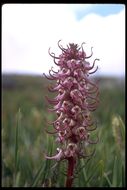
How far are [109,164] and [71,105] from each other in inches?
45.7

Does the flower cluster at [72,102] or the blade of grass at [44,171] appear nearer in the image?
the flower cluster at [72,102]

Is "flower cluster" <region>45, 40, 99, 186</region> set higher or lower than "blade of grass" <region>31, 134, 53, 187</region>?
higher

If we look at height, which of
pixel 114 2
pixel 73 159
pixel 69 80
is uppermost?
pixel 114 2

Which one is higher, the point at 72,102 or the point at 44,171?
the point at 72,102

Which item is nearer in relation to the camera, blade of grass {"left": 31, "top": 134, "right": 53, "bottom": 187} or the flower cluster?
the flower cluster

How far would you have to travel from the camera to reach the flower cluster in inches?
52.1

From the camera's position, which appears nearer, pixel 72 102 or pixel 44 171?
pixel 72 102

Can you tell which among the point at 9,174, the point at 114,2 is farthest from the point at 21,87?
the point at 114,2

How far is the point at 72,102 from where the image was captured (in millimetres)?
1336

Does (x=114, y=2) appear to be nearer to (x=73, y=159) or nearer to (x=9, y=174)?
(x=73, y=159)

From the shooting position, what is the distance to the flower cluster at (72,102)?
1322mm

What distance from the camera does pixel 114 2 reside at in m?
1.72

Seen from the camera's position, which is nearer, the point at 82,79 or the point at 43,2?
the point at 82,79

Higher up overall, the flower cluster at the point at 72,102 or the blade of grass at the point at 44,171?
the flower cluster at the point at 72,102
